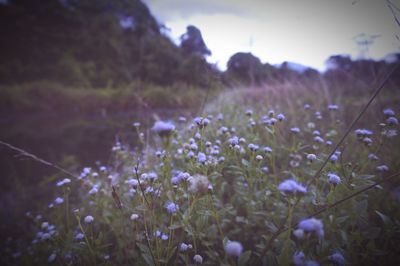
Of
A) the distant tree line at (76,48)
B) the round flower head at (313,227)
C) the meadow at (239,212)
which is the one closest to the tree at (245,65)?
the meadow at (239,212)

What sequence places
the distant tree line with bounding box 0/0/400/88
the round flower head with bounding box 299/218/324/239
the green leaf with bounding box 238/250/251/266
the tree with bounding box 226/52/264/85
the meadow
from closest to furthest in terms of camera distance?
the round flower head with bounding box 299/218/324/239
the green leaf with bounding box 238/250/251/266
the meadow
the tree with bounding box 226/52/264/85
the distant tree line with bounding box 0/0/400/88

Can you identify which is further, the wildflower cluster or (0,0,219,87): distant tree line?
(0,0,219,87): distant tree line

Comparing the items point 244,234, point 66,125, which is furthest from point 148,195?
point 66,125

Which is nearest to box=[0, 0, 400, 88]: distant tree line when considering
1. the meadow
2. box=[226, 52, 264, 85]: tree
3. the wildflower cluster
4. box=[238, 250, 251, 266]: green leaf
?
box=[226, 52, 264, 85]: tree

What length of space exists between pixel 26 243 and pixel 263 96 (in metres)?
5.34

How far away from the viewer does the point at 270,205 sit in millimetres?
1812

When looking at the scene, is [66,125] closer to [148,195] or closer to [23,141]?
[23,141]

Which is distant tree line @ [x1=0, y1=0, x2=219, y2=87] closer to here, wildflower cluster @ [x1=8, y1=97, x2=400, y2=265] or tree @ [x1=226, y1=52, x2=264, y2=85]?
tree @ [x1=226, y1=52, x2=264, y2=85]

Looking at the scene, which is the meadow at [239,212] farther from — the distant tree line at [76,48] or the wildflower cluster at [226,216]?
the distant tree line at [76,48]

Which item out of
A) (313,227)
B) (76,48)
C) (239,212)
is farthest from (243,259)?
(76,48)

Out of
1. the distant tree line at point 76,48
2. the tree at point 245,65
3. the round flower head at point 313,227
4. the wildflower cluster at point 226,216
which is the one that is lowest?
the wildflower cluster at point 226,216

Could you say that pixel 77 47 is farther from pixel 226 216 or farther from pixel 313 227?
pixel 313 227

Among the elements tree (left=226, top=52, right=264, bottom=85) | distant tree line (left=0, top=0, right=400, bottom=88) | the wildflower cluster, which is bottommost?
the wildflower cluster

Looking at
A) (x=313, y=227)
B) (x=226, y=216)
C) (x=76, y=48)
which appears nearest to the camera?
(x=313, y=227)
